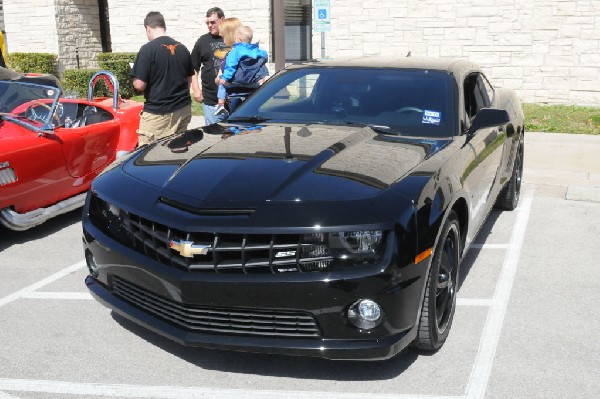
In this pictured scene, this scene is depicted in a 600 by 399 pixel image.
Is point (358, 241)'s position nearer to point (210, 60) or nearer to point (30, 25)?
point (210, 60)

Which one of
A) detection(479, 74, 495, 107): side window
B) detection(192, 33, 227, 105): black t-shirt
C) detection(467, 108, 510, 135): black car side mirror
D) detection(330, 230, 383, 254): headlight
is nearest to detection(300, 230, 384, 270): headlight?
detection(330, 230, 383, 254): headlight

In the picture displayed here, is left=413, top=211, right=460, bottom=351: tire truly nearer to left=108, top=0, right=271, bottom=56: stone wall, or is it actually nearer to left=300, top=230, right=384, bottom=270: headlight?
left=300, top=230, right=384, bottom=270: headlight

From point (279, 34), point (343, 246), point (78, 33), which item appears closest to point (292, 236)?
point (343, 246)

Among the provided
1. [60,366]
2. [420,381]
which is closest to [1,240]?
[60,366]

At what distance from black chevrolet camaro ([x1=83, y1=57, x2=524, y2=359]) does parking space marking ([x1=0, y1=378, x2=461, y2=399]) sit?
0.83ft

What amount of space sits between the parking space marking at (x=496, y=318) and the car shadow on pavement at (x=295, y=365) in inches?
13.6

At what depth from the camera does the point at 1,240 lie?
5.89 meters

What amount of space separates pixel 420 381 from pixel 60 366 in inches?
73.0

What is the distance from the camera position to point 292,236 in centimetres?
310

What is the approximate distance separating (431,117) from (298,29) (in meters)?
10.9

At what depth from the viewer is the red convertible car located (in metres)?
5.48

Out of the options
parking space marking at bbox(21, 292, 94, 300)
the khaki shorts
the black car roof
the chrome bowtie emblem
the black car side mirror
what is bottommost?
→ parking space marking at bbox(21, 292, 94, 300)

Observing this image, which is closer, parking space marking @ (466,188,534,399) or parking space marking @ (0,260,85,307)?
parking space marking @ (466,188,534,399)

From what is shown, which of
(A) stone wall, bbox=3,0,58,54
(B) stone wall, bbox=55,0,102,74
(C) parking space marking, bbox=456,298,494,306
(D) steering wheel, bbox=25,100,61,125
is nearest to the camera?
(C) parking space marking, bbox=456,298,494,306
